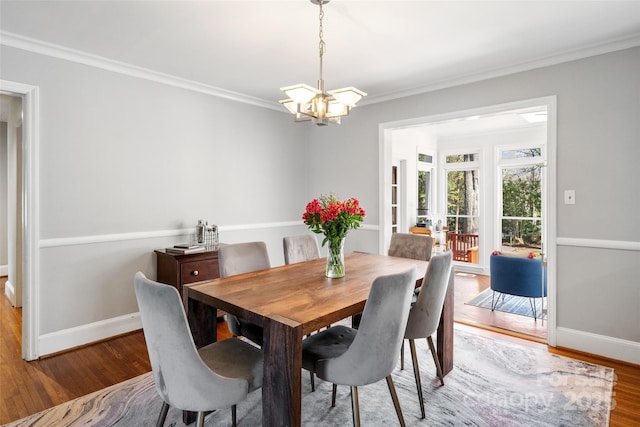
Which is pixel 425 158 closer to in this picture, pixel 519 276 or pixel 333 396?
pixel 519 276

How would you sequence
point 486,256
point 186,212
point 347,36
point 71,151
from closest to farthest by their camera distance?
point 347,36 < point 71,151 < point 186,212 < point 486,256

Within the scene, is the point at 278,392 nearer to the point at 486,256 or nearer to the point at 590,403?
the point at 590,403

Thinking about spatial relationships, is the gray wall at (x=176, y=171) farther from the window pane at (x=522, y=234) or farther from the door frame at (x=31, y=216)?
the window pane at (x=522, y=234)

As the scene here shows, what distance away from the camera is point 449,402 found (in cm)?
225

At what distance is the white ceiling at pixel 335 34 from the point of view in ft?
7.51

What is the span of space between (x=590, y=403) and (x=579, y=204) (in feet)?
5.09

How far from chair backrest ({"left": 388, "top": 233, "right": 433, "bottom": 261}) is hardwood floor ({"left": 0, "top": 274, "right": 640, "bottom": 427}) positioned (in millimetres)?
1031

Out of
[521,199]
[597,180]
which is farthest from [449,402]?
[521,199]

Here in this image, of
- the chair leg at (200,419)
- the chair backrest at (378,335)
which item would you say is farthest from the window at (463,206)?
the chair leg at (200,419)

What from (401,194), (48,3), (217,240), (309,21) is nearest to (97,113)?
(48,3)

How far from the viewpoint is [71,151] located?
301 cm

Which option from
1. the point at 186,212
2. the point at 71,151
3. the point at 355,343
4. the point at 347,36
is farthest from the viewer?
the point at 186,212

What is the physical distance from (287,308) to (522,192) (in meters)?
5.43

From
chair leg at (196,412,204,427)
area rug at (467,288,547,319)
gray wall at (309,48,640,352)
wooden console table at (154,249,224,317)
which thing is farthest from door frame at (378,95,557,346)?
chair leg at (196,412,204,427)
